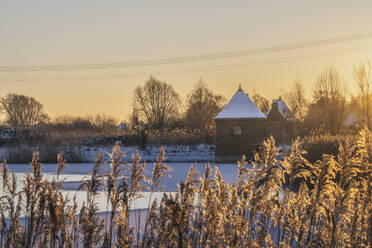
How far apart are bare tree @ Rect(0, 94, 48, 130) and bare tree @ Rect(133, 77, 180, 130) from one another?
681 inches

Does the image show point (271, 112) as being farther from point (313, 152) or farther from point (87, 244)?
point (87, 244)

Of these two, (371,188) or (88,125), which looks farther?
(88,125)

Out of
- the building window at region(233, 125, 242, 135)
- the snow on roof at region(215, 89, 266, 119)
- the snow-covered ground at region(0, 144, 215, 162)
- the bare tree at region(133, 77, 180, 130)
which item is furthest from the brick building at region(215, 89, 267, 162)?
the bare tree at region(133, 77, 180, 130)

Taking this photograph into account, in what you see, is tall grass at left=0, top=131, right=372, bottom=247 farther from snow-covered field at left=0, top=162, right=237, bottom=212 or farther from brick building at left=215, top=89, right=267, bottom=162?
brick building at left=215, top=89, right=267, bottom=162

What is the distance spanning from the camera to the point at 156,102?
55.3 meters

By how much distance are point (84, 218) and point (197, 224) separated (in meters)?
1.12

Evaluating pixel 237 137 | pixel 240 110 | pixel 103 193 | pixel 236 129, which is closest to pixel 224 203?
pixel 103 193

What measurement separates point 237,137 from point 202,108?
2083 cm

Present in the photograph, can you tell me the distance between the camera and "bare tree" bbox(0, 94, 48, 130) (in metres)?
64.1

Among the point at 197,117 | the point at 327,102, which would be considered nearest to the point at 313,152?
the point at 327,102

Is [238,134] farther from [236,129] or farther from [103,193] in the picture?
[103,193]

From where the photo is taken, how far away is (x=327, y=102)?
3534cm

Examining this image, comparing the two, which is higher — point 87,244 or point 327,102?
point 327,102

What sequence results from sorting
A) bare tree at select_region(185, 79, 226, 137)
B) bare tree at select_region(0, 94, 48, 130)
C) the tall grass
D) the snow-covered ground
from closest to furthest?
1. the tall grass
2. the snow-covered ground
3. bare tree at select_region(185, 79, 226, 137)
4. bare tree at select_region(0, 94, 48, 130)
